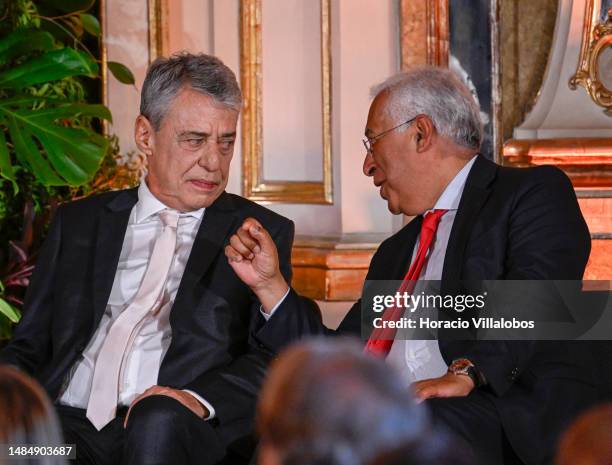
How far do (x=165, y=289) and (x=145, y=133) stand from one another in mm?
415

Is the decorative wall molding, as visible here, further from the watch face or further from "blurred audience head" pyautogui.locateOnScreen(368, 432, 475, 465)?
"blurred audience head" pyautogui.locateOnScreen(368, 432, 475, 465)

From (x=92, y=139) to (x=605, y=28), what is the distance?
6.40 ft

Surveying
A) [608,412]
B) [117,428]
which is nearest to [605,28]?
[117,428]

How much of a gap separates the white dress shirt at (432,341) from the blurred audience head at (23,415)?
5.05 ft

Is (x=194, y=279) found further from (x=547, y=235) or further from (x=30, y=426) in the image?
(x=30, y=426)

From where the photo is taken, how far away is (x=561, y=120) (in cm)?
424

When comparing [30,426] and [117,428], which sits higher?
[30,426]

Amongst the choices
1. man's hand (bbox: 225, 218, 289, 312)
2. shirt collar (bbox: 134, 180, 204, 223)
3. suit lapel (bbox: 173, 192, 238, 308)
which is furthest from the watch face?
shirt collar (bbox: 134, 180, 204, 223)

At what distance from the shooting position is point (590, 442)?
3.54 ft

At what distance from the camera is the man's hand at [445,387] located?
2.32 m

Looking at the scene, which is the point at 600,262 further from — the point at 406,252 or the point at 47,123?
the point at 47,123

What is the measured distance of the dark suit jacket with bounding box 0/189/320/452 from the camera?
8.63 ft

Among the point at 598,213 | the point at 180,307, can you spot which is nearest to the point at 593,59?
the point at 598,213

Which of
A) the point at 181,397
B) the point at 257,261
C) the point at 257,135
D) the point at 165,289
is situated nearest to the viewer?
the point at 181,397
